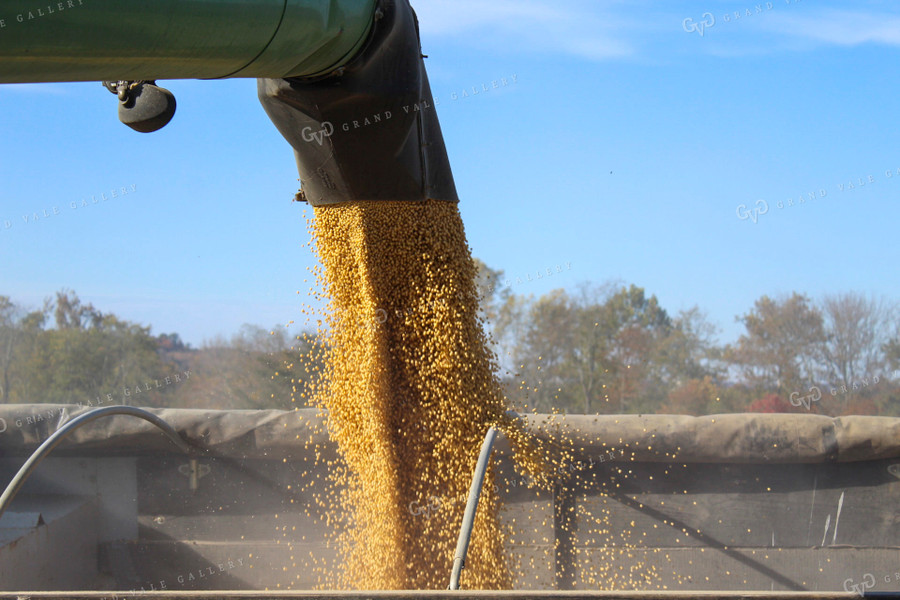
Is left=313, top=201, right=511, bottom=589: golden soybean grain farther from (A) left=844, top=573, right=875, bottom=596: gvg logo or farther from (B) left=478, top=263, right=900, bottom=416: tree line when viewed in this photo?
(B) left=478, top=263, right=900, bottom=416: tree line

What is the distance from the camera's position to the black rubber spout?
2.12m

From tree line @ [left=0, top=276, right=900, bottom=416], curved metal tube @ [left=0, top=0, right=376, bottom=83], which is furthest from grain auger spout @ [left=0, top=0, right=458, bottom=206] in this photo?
tree line @ [left=0, top=276, right=900, bottom=416]

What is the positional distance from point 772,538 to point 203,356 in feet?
53.8

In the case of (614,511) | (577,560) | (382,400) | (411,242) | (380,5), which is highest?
(380,5)

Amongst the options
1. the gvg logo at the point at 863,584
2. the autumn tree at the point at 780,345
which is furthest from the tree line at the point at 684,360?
the gvg logo at the point at 863,584

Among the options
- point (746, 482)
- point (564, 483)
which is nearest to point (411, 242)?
point (564, 483)

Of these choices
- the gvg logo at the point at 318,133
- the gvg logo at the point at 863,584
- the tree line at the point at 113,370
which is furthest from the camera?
the tree line at the point at 113,370

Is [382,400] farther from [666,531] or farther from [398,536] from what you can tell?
[666,531]

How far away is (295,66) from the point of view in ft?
6.21

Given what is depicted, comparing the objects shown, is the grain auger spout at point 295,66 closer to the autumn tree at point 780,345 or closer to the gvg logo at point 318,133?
the gvg logo at point 318,133

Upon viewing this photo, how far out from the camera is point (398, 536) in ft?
9.73

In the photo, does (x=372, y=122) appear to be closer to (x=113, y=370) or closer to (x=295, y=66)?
(x=295, y=66)

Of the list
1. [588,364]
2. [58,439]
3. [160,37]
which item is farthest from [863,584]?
[588,364]

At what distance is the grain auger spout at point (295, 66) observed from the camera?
53.8 inches
